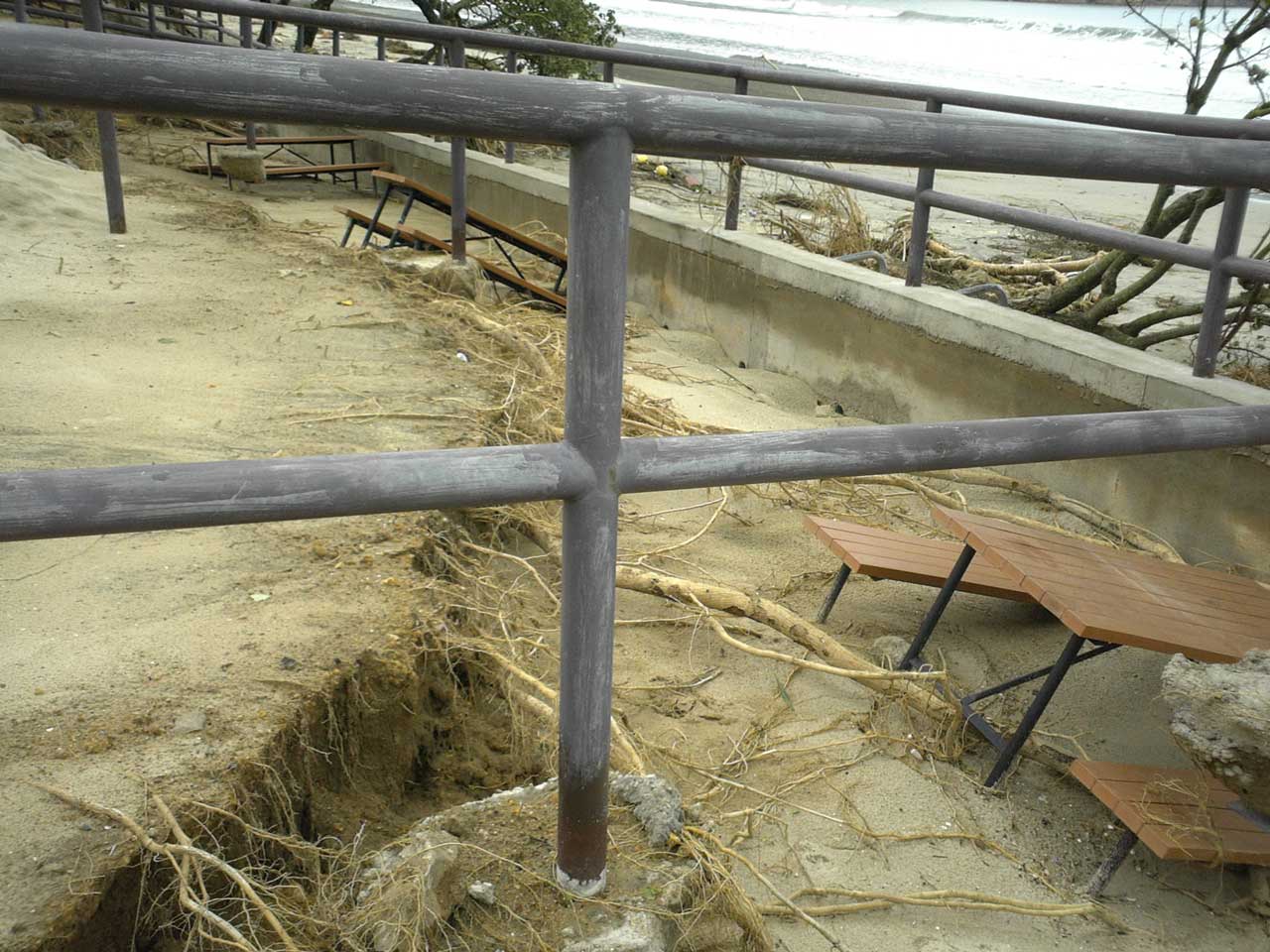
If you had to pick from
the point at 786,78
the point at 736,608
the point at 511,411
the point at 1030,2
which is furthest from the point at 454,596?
the point at 1030,2

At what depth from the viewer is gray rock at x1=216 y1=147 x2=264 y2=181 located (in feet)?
27.0

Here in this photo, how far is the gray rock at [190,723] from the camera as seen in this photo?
1.99m

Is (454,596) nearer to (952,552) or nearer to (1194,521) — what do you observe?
(952,552)

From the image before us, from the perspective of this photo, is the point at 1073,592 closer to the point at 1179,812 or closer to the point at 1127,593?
the point at 1127,593

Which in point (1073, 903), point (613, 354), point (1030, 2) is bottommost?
point (1073, 903)

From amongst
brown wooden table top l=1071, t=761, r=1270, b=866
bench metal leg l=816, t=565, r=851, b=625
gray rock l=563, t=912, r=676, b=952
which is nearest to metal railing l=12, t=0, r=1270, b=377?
bench metal leg l=816, t=565, r=851, b=625

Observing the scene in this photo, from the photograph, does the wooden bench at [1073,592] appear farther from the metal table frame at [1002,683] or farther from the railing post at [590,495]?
the railing post at [590,495]

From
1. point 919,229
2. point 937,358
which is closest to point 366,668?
point 937,358

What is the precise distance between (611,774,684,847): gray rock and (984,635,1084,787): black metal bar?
0.93 metres

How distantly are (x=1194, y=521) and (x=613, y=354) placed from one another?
2.94 metres

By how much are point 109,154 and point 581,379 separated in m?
4.75

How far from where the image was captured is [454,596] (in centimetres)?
273

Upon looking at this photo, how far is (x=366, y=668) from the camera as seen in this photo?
7.67ft

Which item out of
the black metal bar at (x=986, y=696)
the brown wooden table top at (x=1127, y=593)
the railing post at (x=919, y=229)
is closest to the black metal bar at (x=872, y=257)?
the railing post at (x=919, y=229)
